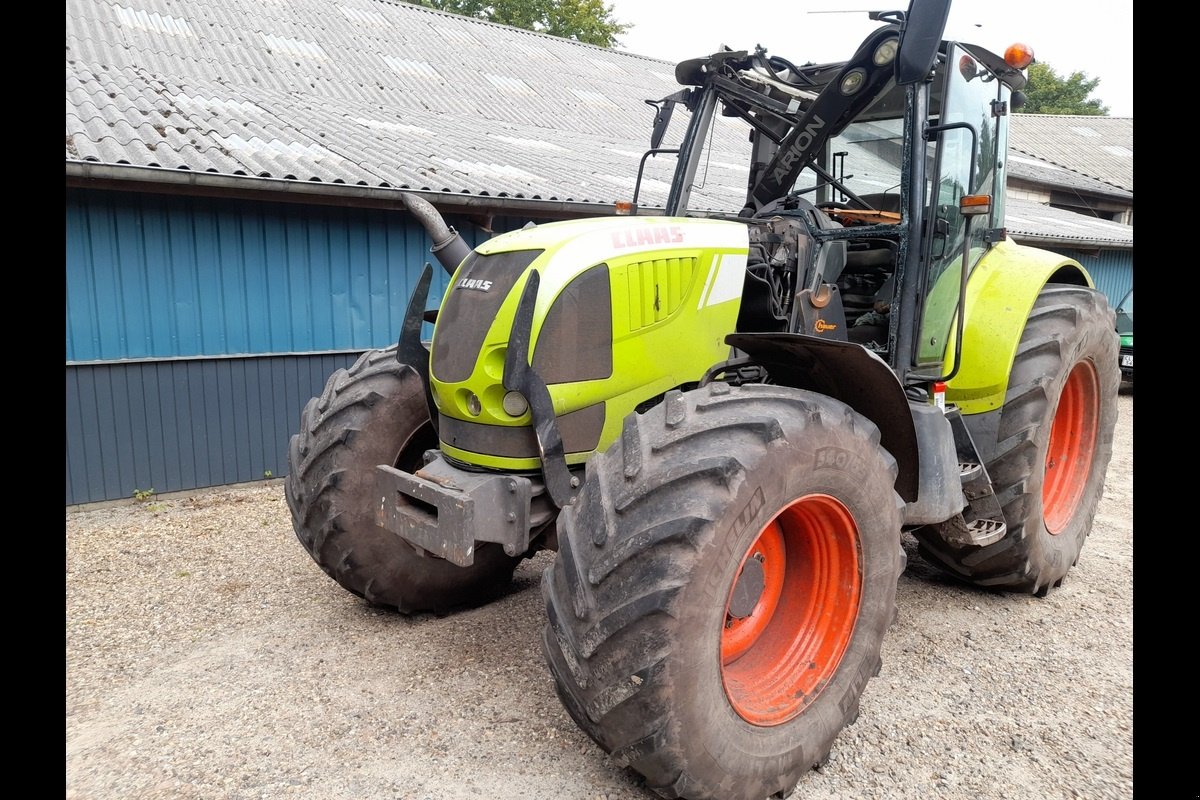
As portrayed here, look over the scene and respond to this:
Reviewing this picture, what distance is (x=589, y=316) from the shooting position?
9.03ft

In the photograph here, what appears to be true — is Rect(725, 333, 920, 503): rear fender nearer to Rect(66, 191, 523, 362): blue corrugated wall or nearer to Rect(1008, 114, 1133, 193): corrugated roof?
Rect(66, 191, 523, 362): blue corrugated wall

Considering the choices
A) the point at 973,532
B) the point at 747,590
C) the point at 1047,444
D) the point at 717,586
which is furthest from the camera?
the point at 1047,444

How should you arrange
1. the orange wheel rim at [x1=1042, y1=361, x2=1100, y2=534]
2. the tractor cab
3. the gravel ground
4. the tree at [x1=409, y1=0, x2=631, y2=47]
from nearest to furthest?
the gravel ground < the tractor cab < the orange wheel rim at [x1=1042, y1=361, x2=1100, y2=534] < the tree at [x1=409, y1=0, x2=631, y2=47]

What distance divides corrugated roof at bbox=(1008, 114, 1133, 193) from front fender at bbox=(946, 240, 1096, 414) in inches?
719

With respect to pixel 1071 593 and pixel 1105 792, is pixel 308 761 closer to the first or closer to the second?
pixel 1105 792

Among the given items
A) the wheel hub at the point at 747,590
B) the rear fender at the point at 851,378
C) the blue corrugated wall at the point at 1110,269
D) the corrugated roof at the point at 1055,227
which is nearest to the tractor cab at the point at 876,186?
the rear fender at the point at 851,378

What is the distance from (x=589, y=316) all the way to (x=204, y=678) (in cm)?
219

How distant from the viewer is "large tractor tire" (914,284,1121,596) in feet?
11.9

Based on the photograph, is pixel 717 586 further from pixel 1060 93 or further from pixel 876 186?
pixel 1060 93

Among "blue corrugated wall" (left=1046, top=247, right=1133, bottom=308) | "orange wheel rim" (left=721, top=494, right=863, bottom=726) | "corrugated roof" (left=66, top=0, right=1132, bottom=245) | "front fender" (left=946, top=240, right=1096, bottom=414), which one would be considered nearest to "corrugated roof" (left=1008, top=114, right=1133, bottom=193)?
"blue corrugated wall" (left=1046, top=247, right=1133, bottom=308)

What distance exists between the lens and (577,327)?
→ 274 cm

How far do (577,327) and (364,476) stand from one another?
1230 mm

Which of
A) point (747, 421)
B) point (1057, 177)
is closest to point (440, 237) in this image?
point (747, 421)

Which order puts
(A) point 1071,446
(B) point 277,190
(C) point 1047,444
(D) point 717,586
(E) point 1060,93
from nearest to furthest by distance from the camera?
(D) point 717,586
(C) point 1047,444
(A) point 1071,446
(B) point 277,190
(E) point 1060,93
